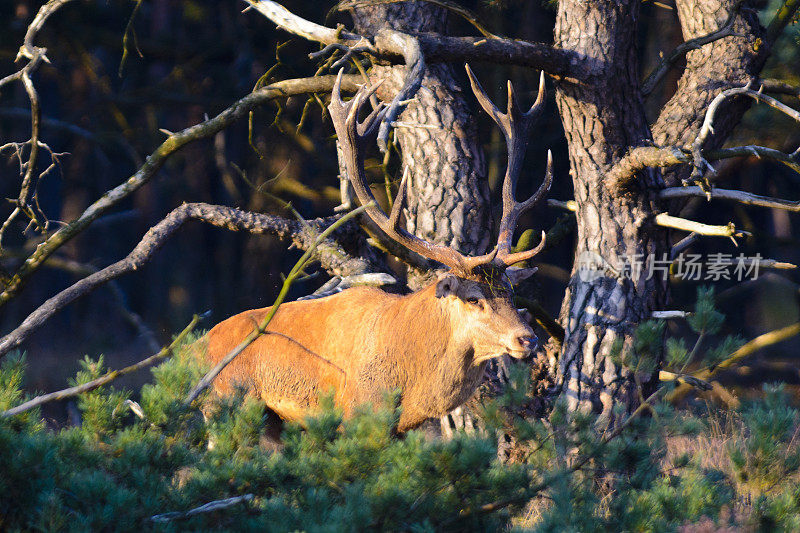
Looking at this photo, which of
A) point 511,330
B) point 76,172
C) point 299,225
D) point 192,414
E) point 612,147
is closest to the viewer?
point 192,414

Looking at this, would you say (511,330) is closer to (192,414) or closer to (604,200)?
(604,200)

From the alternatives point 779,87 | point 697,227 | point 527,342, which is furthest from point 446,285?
point 779,87

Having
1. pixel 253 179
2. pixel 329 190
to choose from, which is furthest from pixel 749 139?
pixel 253 179

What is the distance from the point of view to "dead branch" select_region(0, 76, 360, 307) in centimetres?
491

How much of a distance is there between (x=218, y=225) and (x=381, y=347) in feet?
5.41

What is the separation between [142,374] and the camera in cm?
1016

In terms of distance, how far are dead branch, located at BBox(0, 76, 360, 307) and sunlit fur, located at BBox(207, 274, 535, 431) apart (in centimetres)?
107

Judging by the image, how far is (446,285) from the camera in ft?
13.8

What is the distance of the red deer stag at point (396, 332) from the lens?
4.24 metres

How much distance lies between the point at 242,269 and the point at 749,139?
6.46 m

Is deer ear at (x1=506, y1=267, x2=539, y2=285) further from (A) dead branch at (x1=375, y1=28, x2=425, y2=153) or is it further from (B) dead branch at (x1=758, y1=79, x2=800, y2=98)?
(B) dead branch at (x1=758, y1=79, x2=800, y2=98)

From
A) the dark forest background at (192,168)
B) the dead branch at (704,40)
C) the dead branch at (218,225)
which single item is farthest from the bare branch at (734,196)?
the dark forest background at (192,168)

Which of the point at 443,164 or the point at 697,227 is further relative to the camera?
the point at 443,164

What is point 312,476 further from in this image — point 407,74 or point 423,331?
point 407,74
